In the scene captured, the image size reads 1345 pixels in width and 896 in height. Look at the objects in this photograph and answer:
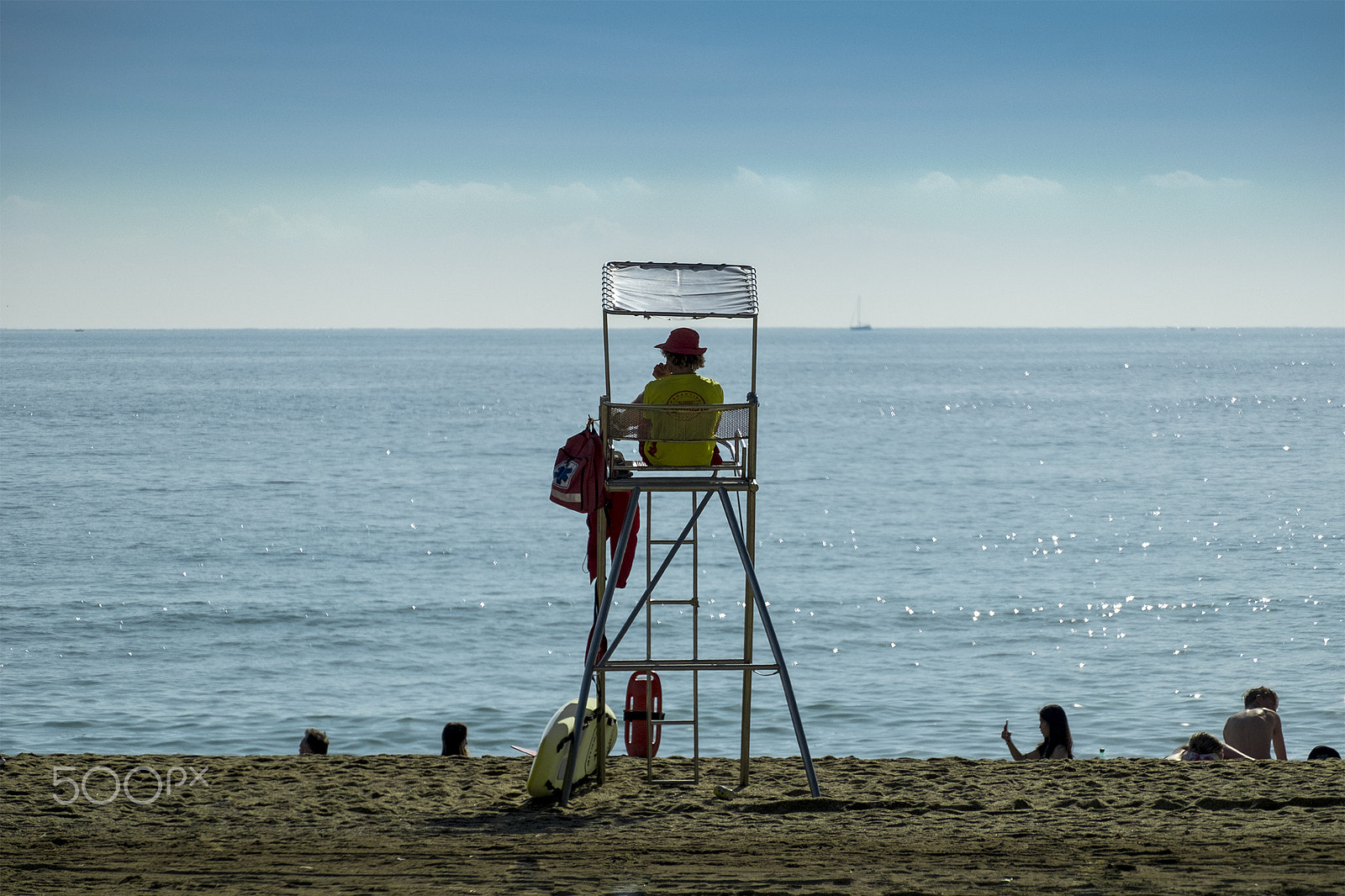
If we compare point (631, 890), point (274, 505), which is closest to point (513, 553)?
point (274, 505)

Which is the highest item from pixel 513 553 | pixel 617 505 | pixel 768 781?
pixel 617 505

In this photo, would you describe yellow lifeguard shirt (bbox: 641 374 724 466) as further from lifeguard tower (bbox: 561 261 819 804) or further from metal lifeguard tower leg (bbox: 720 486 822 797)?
metal lifeguard tower leg (bbox: 720 486 822 797)

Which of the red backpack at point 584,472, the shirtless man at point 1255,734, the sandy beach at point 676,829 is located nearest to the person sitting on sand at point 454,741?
the sandy beach at point 676,829

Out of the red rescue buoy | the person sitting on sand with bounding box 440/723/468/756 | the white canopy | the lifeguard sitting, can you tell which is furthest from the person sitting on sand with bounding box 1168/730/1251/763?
the person sitting on sand with bounding box 440/723/468/756

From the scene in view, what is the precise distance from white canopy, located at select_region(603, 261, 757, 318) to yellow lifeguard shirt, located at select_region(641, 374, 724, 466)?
1.35 ft

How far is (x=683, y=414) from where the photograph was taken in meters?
7.41

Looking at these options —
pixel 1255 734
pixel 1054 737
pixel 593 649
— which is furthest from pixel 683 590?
pixel 593 649

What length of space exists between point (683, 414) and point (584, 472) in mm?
686

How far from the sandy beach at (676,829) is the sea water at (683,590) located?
154 inches

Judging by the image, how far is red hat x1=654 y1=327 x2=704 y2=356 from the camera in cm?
739

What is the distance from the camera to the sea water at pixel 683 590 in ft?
49.5

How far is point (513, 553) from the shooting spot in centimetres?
2916

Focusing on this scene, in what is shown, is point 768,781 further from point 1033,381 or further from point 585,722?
point 1033,381

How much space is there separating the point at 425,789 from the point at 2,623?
15.4m
